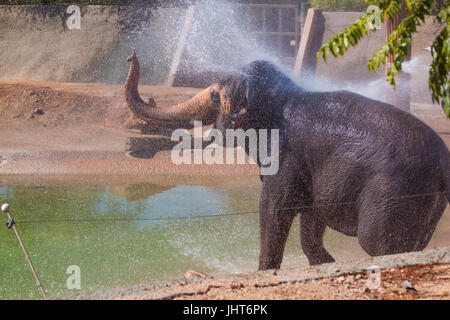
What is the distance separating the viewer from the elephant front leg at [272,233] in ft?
15.7

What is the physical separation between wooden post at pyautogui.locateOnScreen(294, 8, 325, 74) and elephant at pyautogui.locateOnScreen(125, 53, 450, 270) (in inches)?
325

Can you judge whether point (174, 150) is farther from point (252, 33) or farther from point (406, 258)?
point (252, 33)

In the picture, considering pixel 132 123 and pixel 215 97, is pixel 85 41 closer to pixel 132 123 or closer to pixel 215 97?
pixel 132 123

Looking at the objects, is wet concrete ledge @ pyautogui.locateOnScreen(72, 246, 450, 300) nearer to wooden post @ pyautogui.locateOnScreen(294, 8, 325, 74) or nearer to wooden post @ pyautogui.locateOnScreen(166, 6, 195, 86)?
wooden post @ pyautogui.locateOnScreen(294, 8, 325, 74)

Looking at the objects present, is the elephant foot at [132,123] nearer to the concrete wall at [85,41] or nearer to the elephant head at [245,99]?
the concrete wall at [85,41]

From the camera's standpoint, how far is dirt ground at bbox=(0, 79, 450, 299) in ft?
12.2

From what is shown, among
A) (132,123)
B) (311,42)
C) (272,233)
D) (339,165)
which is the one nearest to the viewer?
(339,165)

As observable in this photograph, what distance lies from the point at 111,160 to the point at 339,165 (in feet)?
19.8

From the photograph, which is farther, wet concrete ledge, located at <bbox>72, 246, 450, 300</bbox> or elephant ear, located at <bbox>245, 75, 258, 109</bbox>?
elephant ear, located at <bbox>245, 75, 258, 109</bbox>

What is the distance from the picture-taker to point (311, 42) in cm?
1379

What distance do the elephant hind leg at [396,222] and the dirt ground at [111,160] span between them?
10.0 inches

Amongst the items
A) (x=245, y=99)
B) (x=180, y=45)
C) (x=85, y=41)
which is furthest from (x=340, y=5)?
(x=245, y=99)

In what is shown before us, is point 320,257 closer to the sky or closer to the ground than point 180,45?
closer to the sky

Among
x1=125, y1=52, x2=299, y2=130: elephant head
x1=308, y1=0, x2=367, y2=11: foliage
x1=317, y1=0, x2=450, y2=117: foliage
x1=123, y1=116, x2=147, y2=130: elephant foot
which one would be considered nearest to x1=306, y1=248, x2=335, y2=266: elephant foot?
x1=125, y1=52, x2=299, y2=130: elephant head
